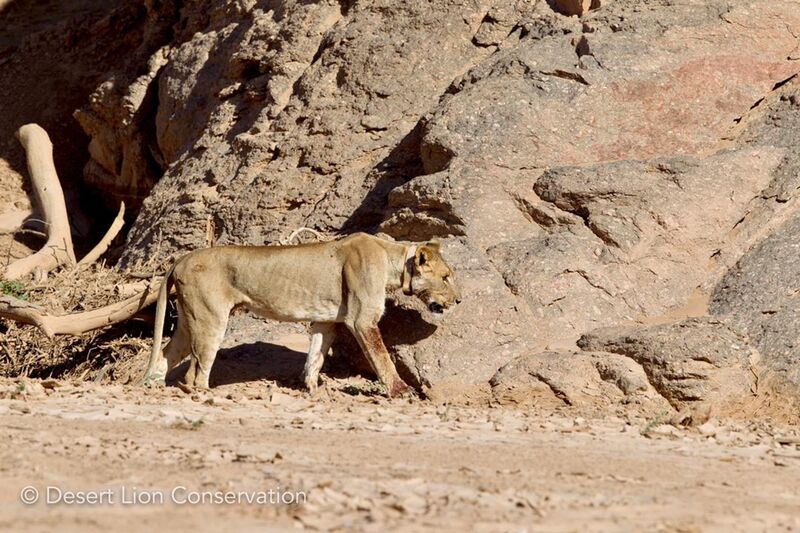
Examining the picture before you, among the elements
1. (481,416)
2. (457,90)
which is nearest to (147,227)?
(457,90)

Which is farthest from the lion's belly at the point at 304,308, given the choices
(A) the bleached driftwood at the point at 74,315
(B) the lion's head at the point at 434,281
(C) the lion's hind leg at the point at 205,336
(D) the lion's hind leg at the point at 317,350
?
(A) the bleached driftwood at the point at 74,315

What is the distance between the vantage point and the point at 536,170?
11.8 meters

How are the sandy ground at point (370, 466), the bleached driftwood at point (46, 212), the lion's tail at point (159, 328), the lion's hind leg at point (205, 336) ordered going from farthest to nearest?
the bleached driftwood at point (46, 212) < the lion's tail at point (159, 328) < the lion's hind leg at point (205, 336) < the sandy ground at point (370, 466)

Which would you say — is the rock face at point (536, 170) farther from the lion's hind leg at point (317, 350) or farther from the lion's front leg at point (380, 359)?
the lion's hind leg at point (317, 350)

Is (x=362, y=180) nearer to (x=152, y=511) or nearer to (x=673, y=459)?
(x=673, y=459)

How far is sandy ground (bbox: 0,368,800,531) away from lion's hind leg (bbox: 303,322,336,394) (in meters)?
0.55

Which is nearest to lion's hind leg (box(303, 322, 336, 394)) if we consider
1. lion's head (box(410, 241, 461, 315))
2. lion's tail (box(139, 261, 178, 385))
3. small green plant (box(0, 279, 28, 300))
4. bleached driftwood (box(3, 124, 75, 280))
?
lion's head (box(410, 241, 461, 315))

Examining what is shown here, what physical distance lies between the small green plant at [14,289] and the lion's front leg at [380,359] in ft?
14.6

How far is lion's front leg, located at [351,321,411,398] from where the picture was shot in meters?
10.3

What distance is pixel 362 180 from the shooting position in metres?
13.2

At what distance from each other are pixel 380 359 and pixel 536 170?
8.74 feet

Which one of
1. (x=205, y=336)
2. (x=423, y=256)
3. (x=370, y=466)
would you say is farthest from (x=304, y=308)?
(x=370, y=466)

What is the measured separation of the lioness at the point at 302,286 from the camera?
1057cm

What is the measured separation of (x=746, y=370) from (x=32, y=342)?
7.00m
